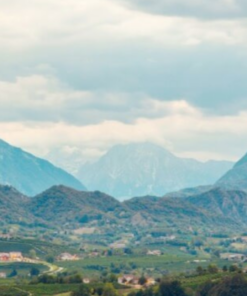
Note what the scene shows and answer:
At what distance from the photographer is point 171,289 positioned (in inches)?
7495

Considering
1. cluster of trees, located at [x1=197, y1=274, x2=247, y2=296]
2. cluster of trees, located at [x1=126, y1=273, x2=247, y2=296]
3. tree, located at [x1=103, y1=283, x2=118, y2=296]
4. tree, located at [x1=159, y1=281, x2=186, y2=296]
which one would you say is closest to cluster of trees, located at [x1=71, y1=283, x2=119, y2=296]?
tree, located at [x1=103, y1=283, x2=118, y2=296]

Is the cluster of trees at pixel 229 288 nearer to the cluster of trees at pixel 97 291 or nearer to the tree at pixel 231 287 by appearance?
the tree at pixel 231 287

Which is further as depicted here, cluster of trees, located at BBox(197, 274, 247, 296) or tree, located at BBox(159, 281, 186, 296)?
tree, located at BBox(159, 281, 186, 296)

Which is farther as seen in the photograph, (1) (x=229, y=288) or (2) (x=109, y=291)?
(2) (x=109, y=291)

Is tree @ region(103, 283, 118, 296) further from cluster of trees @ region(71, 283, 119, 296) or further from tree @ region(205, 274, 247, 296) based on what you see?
tree @ region(205, 274, 247, 296)

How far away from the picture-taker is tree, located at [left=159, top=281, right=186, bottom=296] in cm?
18962

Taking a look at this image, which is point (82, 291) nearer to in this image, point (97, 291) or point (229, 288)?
point (97, 291)

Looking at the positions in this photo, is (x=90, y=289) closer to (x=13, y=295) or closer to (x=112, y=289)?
(x=112, y=289)

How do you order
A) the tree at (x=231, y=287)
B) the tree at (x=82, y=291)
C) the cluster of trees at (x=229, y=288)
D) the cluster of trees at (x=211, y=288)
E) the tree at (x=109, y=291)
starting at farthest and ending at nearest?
the tree at (x=109, y=291), the tree at (x=82, y=291), the cluster of trees at (x=211, y=288), the cluster of trees at (x=229, y=288), the tree at (x=231, y=287)

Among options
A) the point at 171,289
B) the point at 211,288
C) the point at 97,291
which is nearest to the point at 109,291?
the point at 97,291

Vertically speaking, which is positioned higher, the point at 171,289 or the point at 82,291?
the point at 171,289

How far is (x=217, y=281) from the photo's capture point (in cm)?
18812

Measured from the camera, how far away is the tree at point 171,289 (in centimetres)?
18962

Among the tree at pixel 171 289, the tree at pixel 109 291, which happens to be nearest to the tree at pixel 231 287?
the tree at pixel 171 289
